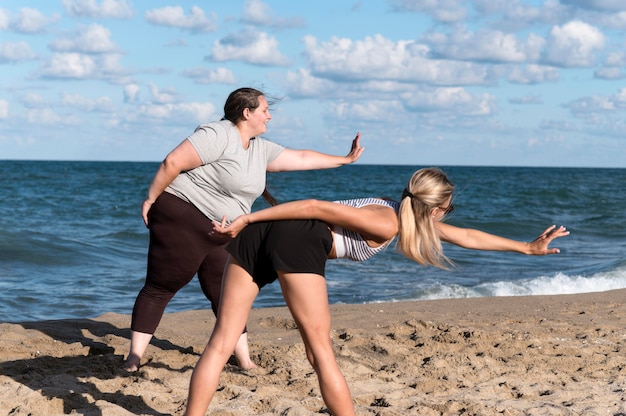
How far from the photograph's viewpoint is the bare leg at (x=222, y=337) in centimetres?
382

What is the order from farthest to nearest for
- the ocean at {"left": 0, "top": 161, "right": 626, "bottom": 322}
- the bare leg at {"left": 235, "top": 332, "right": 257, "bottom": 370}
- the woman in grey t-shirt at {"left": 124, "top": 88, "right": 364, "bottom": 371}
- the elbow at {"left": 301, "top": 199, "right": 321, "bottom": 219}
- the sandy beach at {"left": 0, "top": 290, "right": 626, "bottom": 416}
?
the ocean at {"left": 0, "top": 161, "right": 626, "bottom": 322}, the bare leg at {"left": 235, "top": 332, "right": 257, "bottom": 370}, the woman in grey t-shirt at {"left": 124, "top": 88, "right": 364, "bottom": 371}, the sandy beach at {"left": 0, "top": 290, "right": 626, "bottom": 416}, the elbow at {"left": 301, "top": 199, "right": 321, "bottom": 219}

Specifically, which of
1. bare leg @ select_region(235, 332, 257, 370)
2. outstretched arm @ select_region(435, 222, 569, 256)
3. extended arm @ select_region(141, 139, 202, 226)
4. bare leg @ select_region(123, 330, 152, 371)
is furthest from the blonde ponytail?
bare leg @ select_region(123, 330, 152, 371)

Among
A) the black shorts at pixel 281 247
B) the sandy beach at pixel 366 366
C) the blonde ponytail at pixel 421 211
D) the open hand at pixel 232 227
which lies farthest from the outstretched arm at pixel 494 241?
the sandy beach at pixel 366 366

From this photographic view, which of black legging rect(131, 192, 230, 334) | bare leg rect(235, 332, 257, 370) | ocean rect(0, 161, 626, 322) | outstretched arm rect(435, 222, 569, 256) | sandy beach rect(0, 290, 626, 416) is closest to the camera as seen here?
outstretched arm rect(435, 222, 569, 256)

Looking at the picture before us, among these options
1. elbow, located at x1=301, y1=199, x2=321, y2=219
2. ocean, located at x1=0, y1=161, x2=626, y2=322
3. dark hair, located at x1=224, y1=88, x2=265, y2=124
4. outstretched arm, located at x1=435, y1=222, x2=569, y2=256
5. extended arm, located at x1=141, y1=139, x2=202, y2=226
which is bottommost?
ocean, located at x1=0, y1=161, x2=626, y2=322

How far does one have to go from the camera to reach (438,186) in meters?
3.85

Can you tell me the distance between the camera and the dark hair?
493 centimetres

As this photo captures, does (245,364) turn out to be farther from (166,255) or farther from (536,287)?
(536,287)

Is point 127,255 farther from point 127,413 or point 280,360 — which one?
point 127,413

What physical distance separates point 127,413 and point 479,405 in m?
2.03

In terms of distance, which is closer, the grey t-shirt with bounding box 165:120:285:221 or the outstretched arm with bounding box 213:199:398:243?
the outstretched arm with bounding box 213:199:398:243

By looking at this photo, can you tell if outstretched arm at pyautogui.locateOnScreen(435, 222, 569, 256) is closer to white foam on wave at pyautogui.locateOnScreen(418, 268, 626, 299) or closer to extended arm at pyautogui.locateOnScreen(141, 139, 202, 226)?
extended arm at pyautogui.locateOnScreen(141, 139, 202, 226)

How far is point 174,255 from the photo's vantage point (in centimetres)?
524

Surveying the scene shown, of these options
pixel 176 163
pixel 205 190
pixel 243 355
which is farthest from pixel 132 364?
pixel 176 163
